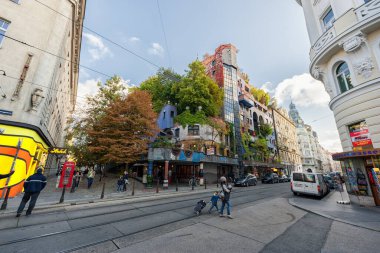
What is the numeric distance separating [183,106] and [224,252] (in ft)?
91.0

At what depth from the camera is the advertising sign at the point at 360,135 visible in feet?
30.5

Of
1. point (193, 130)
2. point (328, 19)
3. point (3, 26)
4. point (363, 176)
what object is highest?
point (328, 19)

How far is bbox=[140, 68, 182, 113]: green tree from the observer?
110ft

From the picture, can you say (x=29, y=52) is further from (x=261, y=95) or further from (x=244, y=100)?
(x=261, y=95)

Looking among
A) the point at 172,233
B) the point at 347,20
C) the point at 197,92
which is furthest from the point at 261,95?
the point at 172,233

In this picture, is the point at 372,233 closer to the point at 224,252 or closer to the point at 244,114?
the point at 224,252

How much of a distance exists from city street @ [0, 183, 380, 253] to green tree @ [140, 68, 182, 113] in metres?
27.2

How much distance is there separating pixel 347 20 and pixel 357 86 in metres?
4.25

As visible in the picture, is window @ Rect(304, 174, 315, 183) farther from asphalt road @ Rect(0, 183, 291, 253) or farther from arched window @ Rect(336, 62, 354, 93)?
asphalt road @ Rect(0, 183, 291, 253)

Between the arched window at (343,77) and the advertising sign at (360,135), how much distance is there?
254 cm

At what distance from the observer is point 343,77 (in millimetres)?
11086

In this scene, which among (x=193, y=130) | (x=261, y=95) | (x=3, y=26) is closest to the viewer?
(x=3, y=26)

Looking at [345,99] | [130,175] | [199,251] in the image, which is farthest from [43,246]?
[130,175]

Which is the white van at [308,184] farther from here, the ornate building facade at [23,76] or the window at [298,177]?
the ornate building facade at [23,76]
